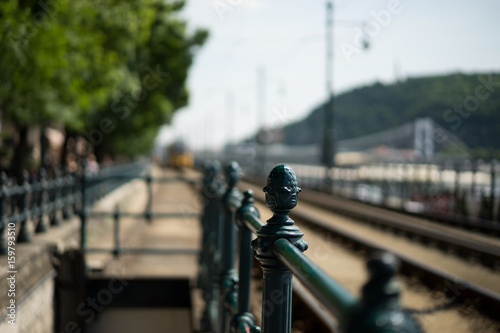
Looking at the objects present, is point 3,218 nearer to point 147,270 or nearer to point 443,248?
point 147,270

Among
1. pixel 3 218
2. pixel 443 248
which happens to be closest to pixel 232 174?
pixel 3 218

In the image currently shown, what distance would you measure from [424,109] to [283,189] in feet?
268

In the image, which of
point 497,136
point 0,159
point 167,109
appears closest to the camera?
point 0,159

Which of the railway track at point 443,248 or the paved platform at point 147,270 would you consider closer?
the railway track at point 443,248

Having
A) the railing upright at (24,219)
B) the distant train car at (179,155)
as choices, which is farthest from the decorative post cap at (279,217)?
the distant train car at (179,155)

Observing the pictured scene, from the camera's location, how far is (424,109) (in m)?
79.6

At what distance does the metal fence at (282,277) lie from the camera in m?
0.97

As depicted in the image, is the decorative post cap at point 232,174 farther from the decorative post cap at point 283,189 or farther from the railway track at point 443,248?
the railway track at point 443,248

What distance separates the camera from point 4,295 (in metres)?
4.39

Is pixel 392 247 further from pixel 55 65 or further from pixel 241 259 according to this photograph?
pixel 241 259

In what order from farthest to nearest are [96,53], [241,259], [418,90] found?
[418,90], [96,53], [241,259]

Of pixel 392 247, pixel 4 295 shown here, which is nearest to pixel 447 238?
pixel 392 247

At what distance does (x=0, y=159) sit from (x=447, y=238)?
1666 cm

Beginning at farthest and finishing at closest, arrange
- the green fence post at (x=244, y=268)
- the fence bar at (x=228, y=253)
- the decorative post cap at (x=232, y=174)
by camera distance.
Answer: the decorative post cap at (x=232, y=174)
the fence bar at (x=228, y=253)
the green fence post at (x=244, y=268)
